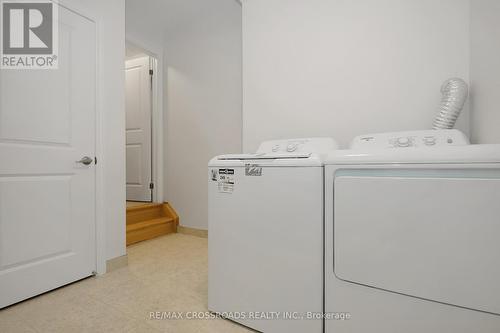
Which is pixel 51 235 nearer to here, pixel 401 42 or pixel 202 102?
pixel 202 102

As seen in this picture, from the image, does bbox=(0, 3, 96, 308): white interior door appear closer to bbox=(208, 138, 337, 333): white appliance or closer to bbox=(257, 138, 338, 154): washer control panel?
bbox=(208, 138, 337, 333): white appliance

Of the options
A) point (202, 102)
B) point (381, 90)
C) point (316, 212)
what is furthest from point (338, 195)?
point (202, 102)

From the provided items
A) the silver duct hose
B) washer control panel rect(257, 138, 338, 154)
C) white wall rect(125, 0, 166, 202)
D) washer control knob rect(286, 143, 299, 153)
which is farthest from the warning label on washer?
white wall rect(125, 0, 166, 202)

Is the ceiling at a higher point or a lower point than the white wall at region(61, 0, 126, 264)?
higher

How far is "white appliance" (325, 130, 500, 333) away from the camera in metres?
0.77

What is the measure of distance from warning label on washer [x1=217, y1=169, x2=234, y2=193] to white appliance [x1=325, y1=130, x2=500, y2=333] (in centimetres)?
48

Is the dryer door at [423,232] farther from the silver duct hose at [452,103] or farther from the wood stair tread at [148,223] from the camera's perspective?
the wood stair tread at [148,223]

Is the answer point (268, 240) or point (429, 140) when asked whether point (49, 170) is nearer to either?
point (268, 240)

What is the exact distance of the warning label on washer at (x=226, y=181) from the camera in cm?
123

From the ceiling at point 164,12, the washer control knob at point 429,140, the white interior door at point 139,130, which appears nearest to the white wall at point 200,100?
the ceiling at point 164,12

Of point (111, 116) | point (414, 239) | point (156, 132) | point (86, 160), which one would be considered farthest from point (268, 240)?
point (156, 132)

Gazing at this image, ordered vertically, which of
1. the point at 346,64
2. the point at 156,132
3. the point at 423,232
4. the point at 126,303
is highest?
the point at 346,64

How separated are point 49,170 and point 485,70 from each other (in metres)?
2.56

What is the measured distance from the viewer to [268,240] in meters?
1.12
